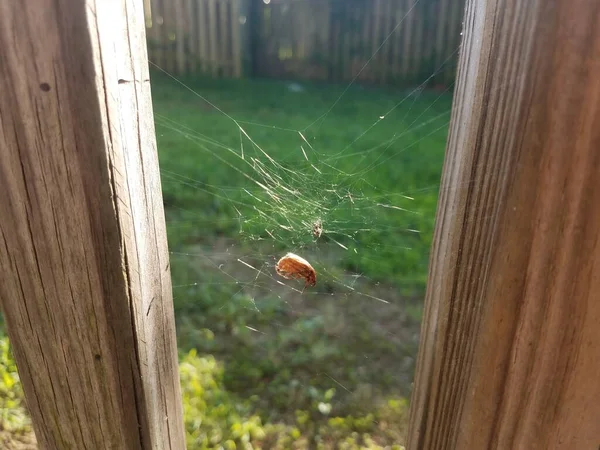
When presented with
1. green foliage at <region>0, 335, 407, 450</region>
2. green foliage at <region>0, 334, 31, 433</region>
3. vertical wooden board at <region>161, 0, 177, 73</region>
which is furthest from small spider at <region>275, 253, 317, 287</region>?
vertical wooden board at <region>161, 0, 177, 73</region>

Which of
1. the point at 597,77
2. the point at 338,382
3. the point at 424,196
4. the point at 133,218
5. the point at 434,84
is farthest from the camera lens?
the point at 434,84

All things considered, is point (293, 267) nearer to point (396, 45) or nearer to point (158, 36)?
point (396, 45)

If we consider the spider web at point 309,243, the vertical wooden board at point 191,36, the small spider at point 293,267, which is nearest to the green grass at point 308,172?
the spider web at point 309,243

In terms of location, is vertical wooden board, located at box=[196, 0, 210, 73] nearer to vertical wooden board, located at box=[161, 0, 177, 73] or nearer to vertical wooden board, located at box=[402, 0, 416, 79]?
vertical wooden board, located at box=[161, 0, 177, 73]

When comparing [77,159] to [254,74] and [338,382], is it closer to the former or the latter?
[338,382]

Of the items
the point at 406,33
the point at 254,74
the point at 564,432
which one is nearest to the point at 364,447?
the point at 564,432

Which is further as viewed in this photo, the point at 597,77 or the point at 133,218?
the point at 133,218
